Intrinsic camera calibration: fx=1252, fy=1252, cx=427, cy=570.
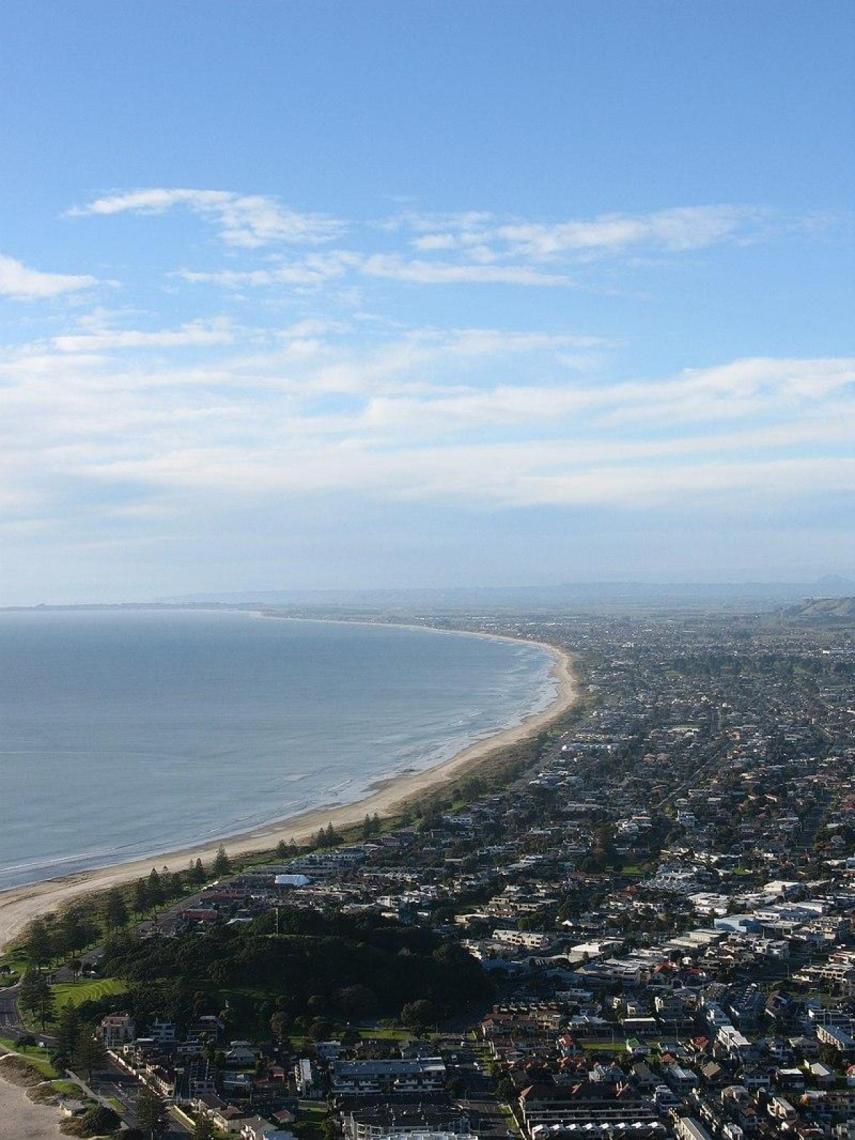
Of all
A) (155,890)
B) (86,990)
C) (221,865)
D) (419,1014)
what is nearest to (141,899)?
(155,890)

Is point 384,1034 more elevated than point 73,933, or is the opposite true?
point 73,933

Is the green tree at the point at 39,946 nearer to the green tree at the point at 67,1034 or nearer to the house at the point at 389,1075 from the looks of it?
the green tree at the point at 67,1034

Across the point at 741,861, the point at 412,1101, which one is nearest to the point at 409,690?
the point at 741,861

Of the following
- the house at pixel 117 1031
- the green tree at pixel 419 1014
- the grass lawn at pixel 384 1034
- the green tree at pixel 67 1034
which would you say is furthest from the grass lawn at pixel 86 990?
the green tree at pixel 419 1014

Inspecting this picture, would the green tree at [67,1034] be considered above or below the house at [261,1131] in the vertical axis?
above

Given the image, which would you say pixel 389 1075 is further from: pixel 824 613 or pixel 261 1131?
pixel 824 613

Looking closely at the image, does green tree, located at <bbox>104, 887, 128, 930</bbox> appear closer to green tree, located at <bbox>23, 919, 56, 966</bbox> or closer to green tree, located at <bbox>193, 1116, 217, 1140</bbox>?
green tree, located at <bbox>23, 919, 56, 966</bbox>
